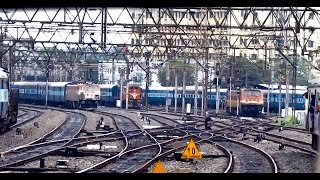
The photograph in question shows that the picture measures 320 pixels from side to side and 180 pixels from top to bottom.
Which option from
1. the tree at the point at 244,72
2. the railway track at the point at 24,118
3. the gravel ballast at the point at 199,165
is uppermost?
the tree at the point at 244,72

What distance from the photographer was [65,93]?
154ft

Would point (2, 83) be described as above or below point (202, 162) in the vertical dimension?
above

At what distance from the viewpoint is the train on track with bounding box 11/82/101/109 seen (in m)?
45.5

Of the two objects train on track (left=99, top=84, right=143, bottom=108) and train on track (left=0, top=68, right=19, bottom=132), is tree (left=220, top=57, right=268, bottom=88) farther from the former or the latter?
train on track (left=0, top=68, right=19, bottom=132)

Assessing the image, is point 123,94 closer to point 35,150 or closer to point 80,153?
point 35,150

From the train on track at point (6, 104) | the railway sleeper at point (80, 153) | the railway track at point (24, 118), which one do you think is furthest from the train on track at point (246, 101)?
the railway sleeper at point (80, 153)

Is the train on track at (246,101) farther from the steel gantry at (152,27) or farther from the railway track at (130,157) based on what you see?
the railway track at (130,157)

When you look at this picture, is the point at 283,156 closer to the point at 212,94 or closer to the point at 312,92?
the point at 312,92

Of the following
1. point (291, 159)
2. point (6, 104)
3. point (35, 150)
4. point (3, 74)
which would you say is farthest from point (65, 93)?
point (291, 159)

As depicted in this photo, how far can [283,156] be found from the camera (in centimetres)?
1720

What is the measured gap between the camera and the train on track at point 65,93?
45.5 m
